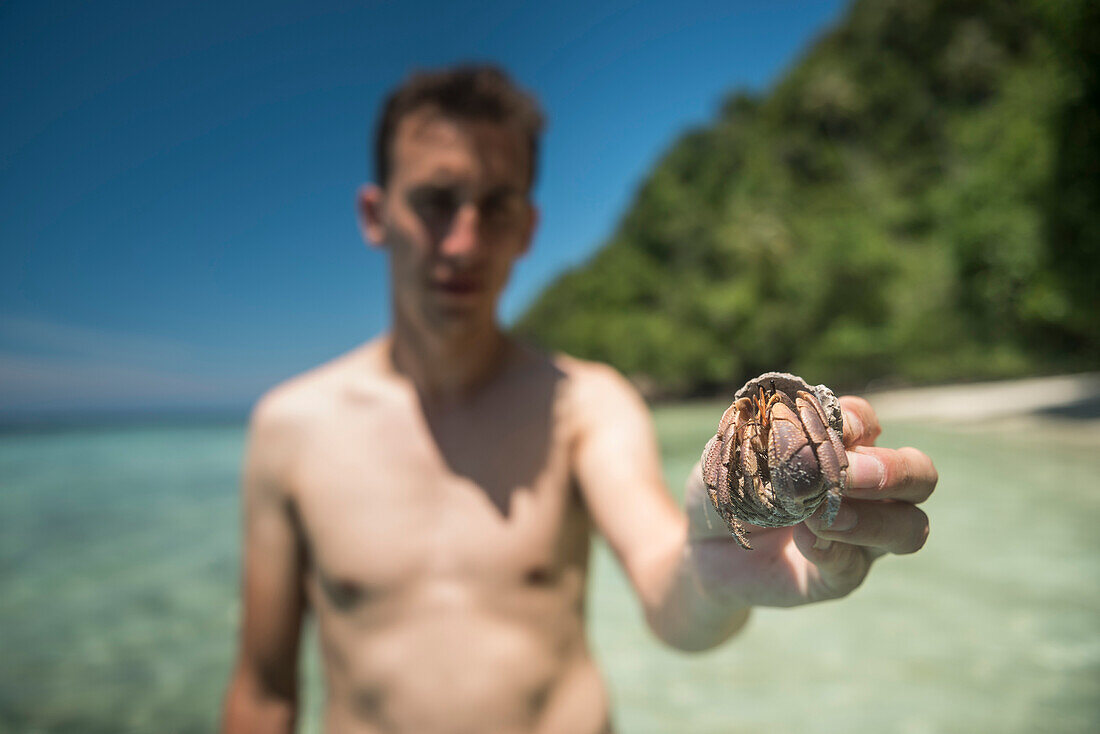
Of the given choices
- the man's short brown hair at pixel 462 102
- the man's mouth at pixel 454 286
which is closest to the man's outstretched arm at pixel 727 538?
the man's mouth at pixel 454 286

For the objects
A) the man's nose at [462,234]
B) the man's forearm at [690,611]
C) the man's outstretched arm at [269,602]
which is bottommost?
the man's outstretched arm at [269,602]

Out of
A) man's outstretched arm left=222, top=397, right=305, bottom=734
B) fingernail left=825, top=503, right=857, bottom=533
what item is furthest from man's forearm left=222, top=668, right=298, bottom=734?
fingernail left=825, top=503, right=857, bottom=533

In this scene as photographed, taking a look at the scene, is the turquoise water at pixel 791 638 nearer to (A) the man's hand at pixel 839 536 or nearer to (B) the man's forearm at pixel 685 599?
(B) the man's forearm at pixel 685 599

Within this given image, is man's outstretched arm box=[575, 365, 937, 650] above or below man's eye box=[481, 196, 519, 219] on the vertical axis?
below

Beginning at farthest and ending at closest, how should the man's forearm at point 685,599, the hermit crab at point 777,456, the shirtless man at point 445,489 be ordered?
the shirtless man at point 445,489
the man's forearm at point 685,599
the hermit crab at point 777,456

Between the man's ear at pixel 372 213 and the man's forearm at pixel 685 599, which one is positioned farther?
the man's ear at pixel 372 213

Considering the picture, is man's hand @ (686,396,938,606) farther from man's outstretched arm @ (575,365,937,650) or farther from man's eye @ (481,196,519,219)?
man's eye @ (481,196,519,219)

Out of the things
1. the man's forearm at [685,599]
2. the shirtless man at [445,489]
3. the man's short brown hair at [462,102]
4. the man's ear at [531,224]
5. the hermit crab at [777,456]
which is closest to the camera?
the hermit crab at [777,456]

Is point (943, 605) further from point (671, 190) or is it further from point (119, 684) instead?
point (671, 190)
